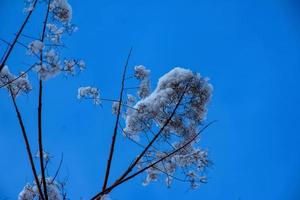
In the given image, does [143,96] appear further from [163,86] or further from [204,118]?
[204,118]

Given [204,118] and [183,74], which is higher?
[183,74]

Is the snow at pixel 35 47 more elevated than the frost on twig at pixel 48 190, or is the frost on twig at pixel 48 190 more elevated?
the snow at pixel 35 47

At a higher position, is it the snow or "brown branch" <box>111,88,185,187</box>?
the snow

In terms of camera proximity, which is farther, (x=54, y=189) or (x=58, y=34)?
(x=54, y=189)

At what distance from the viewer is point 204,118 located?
237 inches

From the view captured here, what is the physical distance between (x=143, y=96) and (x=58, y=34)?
6.22 feet

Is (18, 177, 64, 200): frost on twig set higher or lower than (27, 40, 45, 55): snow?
lower

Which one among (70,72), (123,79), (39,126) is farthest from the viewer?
(123,79)

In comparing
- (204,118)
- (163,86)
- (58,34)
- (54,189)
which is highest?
(58,34)

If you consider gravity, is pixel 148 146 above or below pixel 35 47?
below

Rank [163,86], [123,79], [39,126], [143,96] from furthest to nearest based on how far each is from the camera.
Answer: [143,96], [163,86], [123,79], [39,126]

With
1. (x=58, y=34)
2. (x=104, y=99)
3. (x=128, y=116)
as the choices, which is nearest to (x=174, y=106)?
(x=128, y=116)

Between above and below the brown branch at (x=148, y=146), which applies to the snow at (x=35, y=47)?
above

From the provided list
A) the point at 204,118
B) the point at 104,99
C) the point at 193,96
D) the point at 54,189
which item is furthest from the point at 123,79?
the point at 54,189
